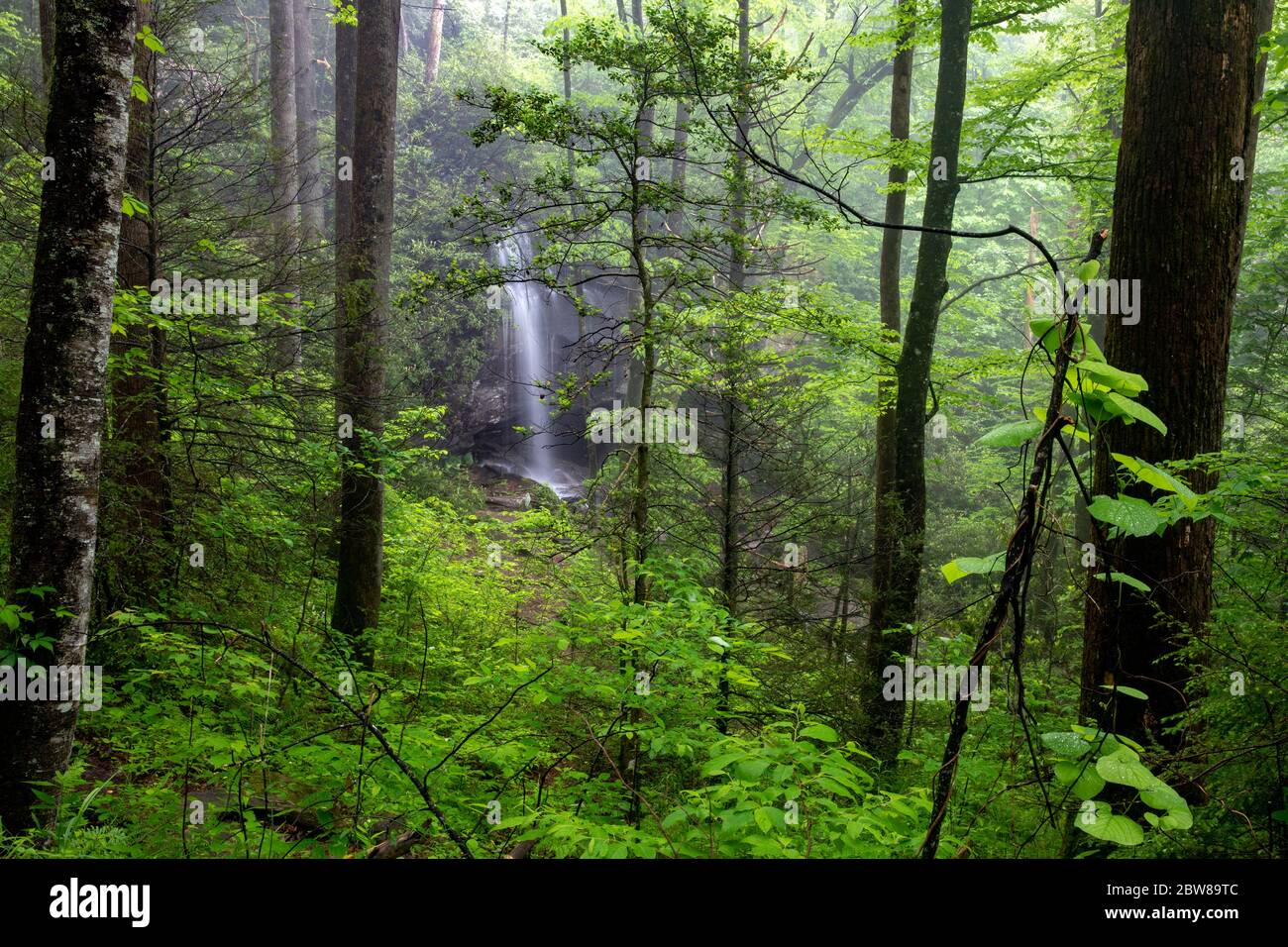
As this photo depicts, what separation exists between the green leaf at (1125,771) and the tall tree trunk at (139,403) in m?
6.93

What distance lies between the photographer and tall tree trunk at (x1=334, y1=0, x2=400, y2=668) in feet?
25.3

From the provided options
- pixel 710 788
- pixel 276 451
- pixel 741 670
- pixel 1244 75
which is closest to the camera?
pixel 710 788

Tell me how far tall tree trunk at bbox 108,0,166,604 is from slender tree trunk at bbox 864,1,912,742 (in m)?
6.80

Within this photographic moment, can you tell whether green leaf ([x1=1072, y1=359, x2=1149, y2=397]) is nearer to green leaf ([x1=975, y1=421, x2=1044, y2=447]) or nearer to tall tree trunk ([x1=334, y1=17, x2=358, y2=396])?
green leaf ([x1=975, y1=421, x2=1044, y2=447])

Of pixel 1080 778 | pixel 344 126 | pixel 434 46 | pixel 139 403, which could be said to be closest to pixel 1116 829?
pixel 1080 778

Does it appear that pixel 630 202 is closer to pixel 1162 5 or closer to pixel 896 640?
pixel 1162 5

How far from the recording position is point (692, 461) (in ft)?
37.6

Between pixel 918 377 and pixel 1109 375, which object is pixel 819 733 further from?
pixel 918 377

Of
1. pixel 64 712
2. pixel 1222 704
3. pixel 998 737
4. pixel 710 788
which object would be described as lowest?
pixel 998 737

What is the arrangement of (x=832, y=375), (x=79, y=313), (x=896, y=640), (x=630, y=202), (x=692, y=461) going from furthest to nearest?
(x=692, y=461), (x=832, y=375), (x=896, y=640), (x=630, y=202), (x=79, y=313)

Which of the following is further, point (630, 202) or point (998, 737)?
point (630, 202)

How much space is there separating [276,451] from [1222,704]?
8.46m

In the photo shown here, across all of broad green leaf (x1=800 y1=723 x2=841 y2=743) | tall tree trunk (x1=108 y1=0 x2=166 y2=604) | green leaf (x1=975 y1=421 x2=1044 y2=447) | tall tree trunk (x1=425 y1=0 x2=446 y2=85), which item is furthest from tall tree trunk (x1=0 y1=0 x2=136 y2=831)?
tall tree trunk (x1=425 y1=0 x2=446 y2=85)
